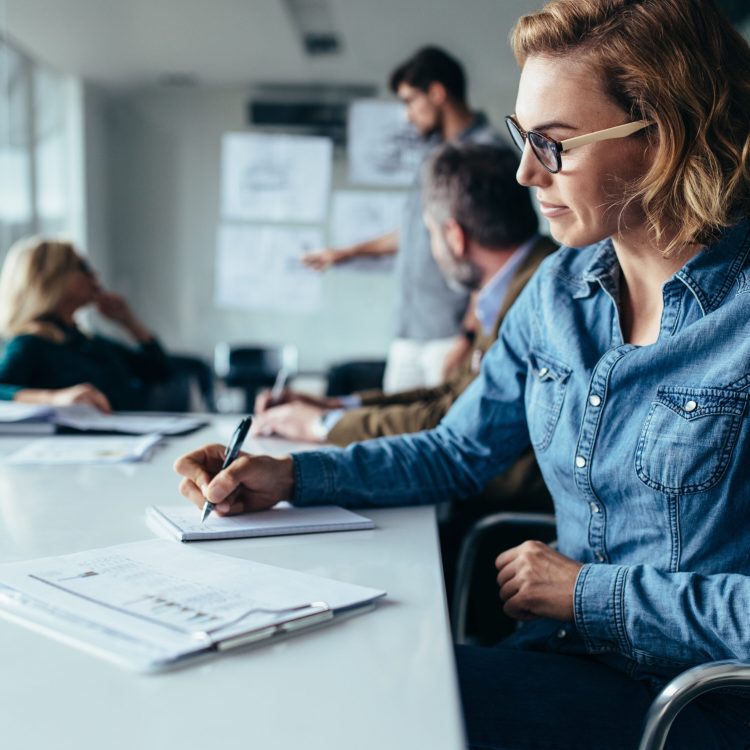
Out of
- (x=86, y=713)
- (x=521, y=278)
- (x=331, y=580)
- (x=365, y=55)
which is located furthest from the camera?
(x=365, y=55)

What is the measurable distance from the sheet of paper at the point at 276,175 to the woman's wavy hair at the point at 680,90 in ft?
10.1

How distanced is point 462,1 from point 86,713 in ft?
11.5

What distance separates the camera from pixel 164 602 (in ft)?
2.44

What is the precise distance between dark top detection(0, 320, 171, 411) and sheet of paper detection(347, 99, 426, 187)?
4.53ft

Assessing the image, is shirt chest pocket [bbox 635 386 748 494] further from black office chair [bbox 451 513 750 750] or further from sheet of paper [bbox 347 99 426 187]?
sheet of paper [bbox 347 99 426 187]

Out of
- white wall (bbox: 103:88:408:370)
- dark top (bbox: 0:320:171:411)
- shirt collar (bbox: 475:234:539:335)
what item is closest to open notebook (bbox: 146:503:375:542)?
shirt collar (bbox: 475:234:539:335)

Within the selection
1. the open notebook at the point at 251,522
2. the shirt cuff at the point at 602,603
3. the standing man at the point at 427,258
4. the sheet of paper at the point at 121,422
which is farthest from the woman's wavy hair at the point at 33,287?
the shirt cuff at the point at 602,603

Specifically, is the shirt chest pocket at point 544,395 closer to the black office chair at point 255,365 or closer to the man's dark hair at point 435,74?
the man's dark hair at point 435,74

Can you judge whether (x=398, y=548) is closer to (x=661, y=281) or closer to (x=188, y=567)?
(x=188, y=567)

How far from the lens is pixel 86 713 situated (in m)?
0.58

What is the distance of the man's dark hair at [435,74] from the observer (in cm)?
344

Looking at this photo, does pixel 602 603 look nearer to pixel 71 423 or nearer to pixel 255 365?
pixel 71 423

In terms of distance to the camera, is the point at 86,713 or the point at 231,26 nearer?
the point at 86,713

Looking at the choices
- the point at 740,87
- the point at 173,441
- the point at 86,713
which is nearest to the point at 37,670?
the point at 86,713
